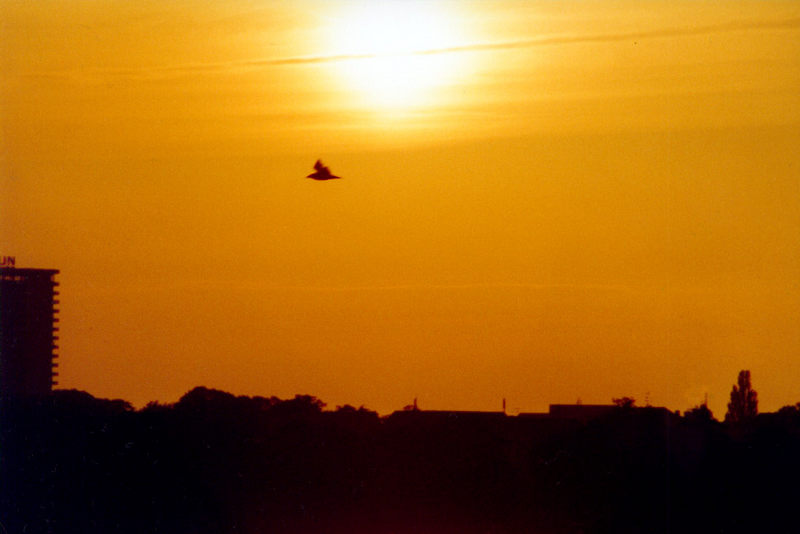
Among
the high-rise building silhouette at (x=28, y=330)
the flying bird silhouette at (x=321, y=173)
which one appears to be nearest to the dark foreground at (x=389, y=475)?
the flying bird silhouette at (x=321, y=173)

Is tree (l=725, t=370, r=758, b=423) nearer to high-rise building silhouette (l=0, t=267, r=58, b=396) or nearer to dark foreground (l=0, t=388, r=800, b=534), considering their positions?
dark foreground (l=0, t=388, r=800, b=534)

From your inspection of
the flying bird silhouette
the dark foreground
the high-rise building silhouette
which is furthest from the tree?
the flying bird silhouette

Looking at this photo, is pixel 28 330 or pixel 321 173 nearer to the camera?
pixel 321 173

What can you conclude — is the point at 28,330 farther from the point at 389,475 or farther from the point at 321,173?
the point at 321,173

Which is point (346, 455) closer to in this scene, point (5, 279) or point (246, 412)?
point (246, 412)

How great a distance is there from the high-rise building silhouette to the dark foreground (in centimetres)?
4033

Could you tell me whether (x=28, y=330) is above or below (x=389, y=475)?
above

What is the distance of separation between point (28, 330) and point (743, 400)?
189ft

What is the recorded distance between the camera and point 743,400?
4614 inches

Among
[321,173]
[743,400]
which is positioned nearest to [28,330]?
[743,400]

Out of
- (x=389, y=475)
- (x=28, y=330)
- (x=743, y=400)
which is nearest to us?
(x=389, y=475)

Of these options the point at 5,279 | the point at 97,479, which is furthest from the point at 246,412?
the point at 5,279

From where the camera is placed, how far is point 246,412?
9106 cm

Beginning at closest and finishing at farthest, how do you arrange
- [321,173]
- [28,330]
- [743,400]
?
[321,173]
[743,400]
[28,330]
